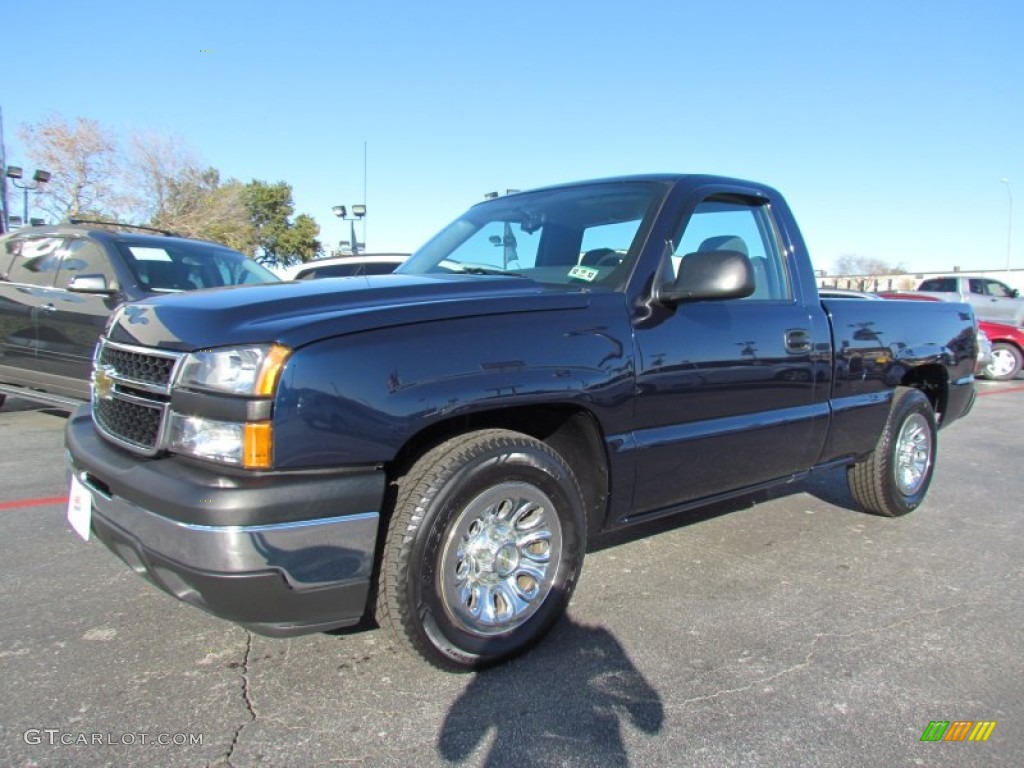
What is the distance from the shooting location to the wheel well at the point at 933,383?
4.72 meters

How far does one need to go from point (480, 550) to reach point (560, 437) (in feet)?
2.02

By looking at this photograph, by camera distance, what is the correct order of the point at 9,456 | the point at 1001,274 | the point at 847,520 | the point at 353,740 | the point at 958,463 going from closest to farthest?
1. the point at 353,740
2. the point at 847,520
3. the point at 9,456
4. the point at 958,463
5. the point at 1001,274

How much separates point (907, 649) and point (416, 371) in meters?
2.18

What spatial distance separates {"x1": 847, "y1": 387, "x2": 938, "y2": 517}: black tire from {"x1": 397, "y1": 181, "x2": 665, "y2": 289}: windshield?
7.37 ft

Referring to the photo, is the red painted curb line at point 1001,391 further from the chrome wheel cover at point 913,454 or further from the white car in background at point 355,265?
the white car in background at point 355,265

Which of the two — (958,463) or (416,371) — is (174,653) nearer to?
(416,371)

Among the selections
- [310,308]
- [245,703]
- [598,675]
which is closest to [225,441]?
[310,308]

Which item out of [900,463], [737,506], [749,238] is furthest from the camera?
[737,506]

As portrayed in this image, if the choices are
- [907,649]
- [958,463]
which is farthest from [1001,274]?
[907,649]

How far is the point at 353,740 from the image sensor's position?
85.0 inches

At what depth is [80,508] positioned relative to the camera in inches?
103
